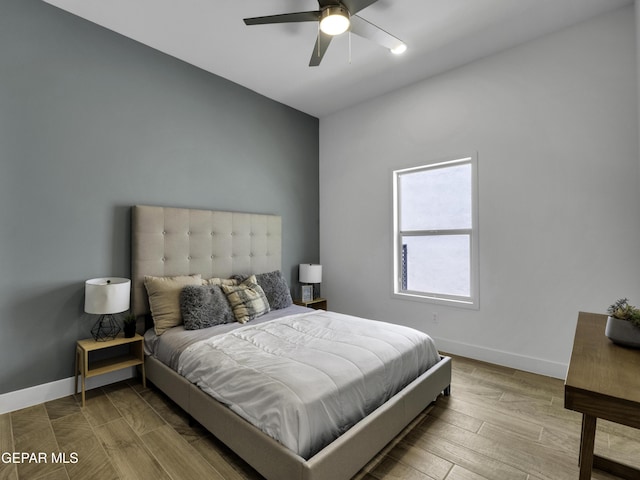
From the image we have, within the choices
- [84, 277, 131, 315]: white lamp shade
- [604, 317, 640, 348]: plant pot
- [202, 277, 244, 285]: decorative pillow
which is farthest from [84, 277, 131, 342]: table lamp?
[604, 317, 640, 348]: plant pot

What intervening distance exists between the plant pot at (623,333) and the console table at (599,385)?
30mm

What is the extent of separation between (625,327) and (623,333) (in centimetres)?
3

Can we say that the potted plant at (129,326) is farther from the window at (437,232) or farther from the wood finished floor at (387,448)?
the window at (437,232)

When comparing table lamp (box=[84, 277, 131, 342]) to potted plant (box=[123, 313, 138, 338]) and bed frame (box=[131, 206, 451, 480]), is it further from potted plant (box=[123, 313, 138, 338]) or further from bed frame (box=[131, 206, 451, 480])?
bed frame (box=[131, 206, 451, 480])

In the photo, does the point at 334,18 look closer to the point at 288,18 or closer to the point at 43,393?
the point at 288,18

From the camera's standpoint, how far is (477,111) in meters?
3.20

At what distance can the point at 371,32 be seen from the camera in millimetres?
2338

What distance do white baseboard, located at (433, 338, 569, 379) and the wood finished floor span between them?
289 mm

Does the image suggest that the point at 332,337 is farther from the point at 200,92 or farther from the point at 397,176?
the point at 200,92

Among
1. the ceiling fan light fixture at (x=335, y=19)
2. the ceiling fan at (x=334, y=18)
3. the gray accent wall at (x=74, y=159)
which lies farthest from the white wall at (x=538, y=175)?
the gray accent wall at (x=74, y=159)

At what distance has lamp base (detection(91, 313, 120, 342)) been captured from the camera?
8.50 feet

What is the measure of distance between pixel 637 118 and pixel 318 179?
3.35m

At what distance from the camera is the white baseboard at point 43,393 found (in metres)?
2.24

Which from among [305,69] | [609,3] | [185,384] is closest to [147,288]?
[185,384]
